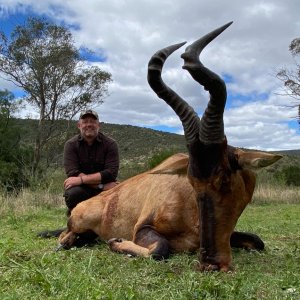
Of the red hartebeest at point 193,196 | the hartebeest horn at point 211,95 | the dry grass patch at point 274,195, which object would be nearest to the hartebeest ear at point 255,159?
the red hartebeest at point 193,196

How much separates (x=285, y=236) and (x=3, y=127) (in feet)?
78.8

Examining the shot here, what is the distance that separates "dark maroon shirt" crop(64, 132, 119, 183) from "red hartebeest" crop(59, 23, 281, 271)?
145 centimetres

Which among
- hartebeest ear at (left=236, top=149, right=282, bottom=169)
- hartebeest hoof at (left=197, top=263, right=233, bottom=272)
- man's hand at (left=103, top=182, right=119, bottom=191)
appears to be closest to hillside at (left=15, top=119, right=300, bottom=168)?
man's hand at (left=103, top=182, right=119, bottom=191)

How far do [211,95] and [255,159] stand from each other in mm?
782

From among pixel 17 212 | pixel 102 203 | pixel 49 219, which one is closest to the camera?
pixel 102 203

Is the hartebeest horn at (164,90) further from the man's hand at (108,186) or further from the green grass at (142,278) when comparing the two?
the man's hand at (108,186)

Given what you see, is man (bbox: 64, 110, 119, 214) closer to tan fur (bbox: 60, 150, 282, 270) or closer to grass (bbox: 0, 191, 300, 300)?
tan fur (bbox: 60, 150, 282, 270)

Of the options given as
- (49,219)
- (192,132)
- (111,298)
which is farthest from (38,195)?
(111,298)

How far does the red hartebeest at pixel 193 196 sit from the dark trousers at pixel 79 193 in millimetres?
1137

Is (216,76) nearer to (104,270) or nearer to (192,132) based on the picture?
(192,132)

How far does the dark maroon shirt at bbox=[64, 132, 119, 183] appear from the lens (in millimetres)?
8789

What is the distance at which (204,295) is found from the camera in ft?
12.6

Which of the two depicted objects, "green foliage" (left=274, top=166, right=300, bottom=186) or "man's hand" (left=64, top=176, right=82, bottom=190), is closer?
"man's hand" (left=64, top=176, right=82, bottom=190)

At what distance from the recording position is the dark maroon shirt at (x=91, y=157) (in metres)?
8.79
